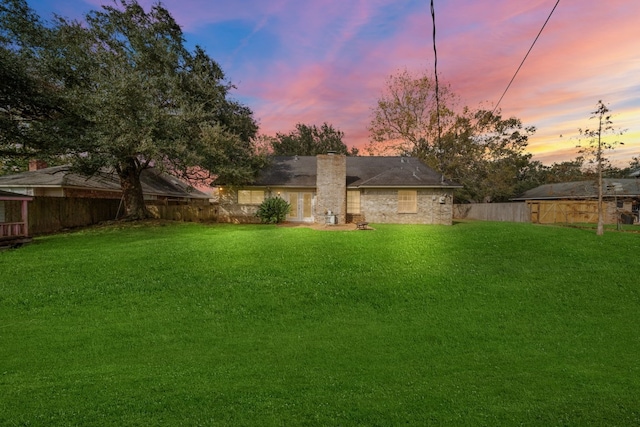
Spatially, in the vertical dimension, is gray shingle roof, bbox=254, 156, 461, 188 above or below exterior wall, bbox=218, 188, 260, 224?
above

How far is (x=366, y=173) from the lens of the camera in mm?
26719

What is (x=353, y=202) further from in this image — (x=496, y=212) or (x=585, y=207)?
(x=585, y=207)

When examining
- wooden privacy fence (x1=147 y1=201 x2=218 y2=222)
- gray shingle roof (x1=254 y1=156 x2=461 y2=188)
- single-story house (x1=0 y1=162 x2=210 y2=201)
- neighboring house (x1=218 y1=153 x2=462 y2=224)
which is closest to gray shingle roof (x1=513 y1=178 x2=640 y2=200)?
gray shingle roof (x1=254 y1=156 x2=461 y2=188)

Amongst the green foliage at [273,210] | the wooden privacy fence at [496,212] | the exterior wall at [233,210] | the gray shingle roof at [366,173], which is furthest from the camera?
the wooden privacy fence at [496,212]

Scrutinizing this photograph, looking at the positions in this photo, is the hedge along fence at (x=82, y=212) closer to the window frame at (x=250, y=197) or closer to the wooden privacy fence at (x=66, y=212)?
the wooden privacy fence at (x=66, y=212)

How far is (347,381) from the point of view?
4.42 m

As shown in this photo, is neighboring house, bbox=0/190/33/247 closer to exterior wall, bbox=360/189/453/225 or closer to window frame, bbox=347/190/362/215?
window frame, bbox=347/190/362/215

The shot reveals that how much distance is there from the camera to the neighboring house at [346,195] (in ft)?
76.9

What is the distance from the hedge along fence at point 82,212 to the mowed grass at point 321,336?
707 cm

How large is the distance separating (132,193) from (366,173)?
16.6 meters

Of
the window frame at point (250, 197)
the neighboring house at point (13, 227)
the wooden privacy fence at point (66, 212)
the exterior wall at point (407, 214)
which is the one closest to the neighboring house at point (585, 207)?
the exterior wall at point (407, 214)

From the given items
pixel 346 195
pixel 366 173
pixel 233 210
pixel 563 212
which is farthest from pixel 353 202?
pixel 563 212

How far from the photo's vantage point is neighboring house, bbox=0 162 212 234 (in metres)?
17.8

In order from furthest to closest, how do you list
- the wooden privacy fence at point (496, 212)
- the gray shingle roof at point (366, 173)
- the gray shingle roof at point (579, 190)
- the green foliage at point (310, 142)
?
the green foliage at point (310, 142), the wooden privacy fence at point (496, 212), the gray shingle roof at point (579, 190), the gray shingle roof at point (366, 173)
